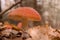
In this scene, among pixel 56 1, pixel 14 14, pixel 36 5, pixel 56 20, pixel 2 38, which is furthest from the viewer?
pixel 56 1

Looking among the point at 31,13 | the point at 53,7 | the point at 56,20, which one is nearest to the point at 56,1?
the point at 53,7

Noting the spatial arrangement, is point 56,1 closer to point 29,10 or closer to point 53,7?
point 53,7

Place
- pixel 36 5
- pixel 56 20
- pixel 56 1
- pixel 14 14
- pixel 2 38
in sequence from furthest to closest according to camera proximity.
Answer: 1. pixel 56 1
2. pixel 56 20
3. pixel 36 5
4. pixel 14 14
5. pixel 2 38

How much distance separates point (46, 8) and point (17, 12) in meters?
1.03

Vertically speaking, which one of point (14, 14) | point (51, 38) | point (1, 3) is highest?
point (1, 3)

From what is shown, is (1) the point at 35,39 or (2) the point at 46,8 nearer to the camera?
(1) the point at 35,39

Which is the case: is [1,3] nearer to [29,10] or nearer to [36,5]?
[36,5]

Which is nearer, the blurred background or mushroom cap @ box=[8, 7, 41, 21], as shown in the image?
mushroom cap @ box=[8, 7, 41, 21]

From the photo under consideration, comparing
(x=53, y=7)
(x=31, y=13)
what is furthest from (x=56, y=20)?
(x=31, y=13)

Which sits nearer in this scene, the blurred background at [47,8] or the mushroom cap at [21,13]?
the mushroom cap at [21,13]

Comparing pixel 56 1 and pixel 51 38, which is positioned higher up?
pixel 56 1

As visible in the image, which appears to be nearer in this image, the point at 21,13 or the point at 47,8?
the point at 21,13

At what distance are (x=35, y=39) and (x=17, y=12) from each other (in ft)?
1.76

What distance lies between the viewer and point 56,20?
2199 mm
